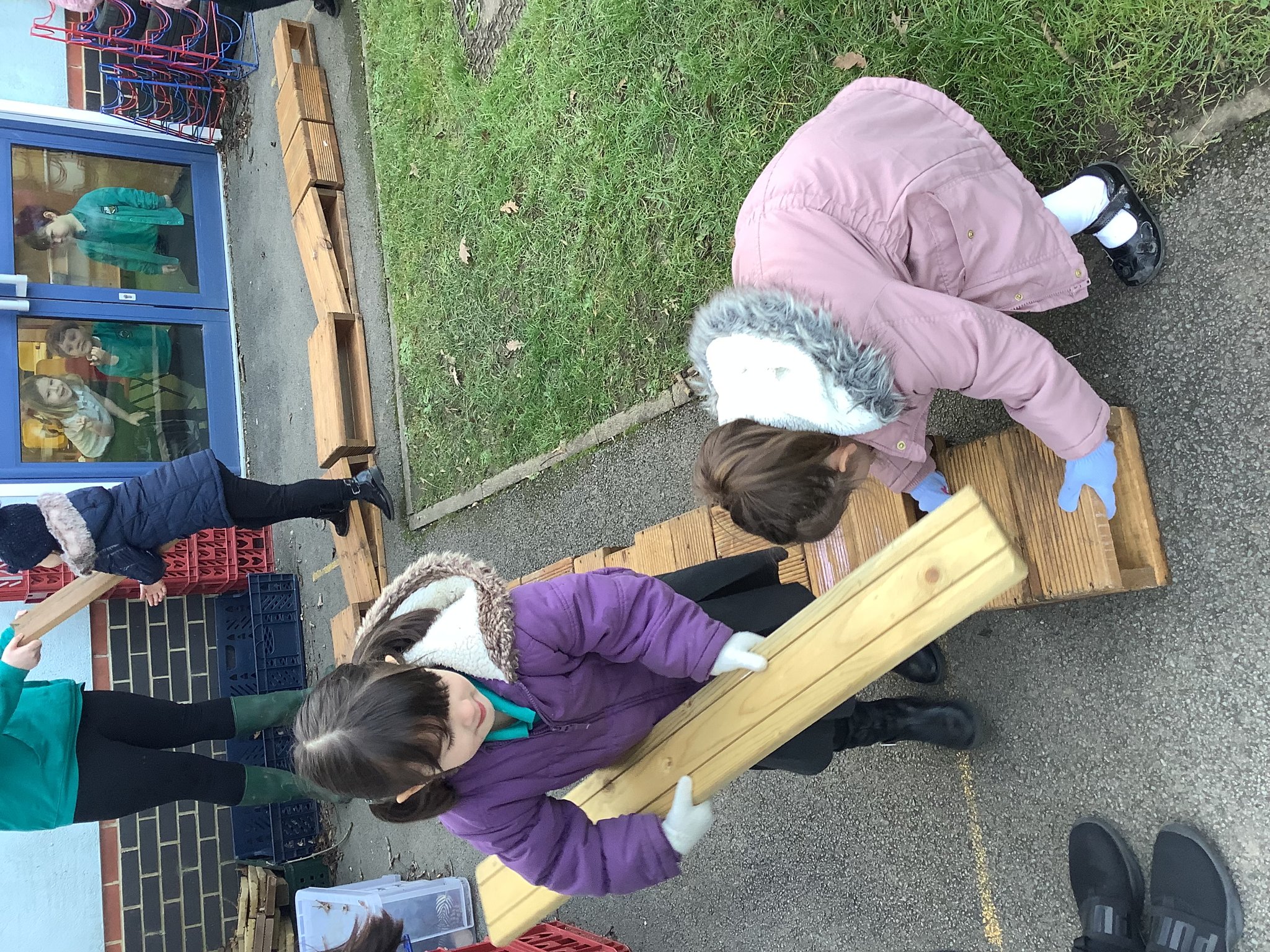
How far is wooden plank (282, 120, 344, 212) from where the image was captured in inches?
239

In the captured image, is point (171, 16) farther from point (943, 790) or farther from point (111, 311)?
point (943, 790)

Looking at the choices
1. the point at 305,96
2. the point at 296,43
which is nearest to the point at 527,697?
the point at 305,96

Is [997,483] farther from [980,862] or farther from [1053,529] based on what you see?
[980,862]

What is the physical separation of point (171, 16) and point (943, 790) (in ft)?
25.4

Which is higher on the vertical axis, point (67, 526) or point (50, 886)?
point (67, 526)

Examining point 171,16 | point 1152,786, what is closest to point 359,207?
point 171,16

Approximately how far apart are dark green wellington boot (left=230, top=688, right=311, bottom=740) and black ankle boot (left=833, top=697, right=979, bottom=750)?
299 cm

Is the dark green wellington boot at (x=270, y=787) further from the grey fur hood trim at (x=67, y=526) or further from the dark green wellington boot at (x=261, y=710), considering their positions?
the grey fur hood trim at (x=67, y=526)

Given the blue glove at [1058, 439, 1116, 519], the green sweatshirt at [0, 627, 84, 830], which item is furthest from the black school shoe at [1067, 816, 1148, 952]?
the green sweatshirt at [0, 627, 84, 830]

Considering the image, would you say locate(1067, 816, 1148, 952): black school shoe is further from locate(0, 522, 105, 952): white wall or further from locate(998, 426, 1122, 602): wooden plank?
locate(0, 522, 105, 952): white wall

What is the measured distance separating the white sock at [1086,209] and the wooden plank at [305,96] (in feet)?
17.7

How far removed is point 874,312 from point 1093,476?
755 mm

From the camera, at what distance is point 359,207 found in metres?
5.98

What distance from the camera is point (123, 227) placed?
7.12 metres
